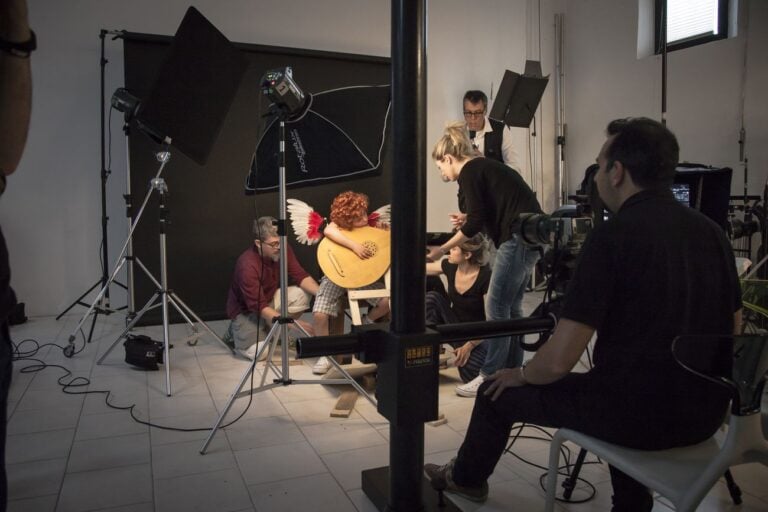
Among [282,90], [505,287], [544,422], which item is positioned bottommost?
[544,422]

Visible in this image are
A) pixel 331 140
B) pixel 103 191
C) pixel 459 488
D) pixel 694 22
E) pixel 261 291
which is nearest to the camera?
pixel 459 488

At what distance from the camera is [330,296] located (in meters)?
3.32

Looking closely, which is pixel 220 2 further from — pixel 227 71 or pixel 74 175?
pixel 227 71

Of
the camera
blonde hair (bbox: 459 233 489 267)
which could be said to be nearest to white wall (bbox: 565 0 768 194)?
blonde hair (bbox: 459 233 489 267)

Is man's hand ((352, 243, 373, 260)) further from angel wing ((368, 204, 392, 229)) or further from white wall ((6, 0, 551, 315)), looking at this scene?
white wall ((6, 0, 551, 315))

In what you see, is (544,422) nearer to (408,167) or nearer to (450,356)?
(408,167)

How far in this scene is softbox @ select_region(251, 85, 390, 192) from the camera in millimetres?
2639

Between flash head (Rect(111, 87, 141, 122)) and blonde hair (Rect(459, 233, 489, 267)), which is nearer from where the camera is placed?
blonde hair (Rect(459, 233, 489, 267))

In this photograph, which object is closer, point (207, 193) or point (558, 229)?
point (558, 229)

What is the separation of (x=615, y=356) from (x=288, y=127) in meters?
1.80

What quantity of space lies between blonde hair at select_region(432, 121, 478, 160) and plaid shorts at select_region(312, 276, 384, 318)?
2.89 feet

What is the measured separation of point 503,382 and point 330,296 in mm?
1903

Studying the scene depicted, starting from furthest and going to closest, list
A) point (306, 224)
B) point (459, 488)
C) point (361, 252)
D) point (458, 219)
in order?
1. point (306, 224)
2. point (361, 252)
3. point (458, 219)
4. point (459, 488)

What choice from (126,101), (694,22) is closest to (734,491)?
(126,101)
